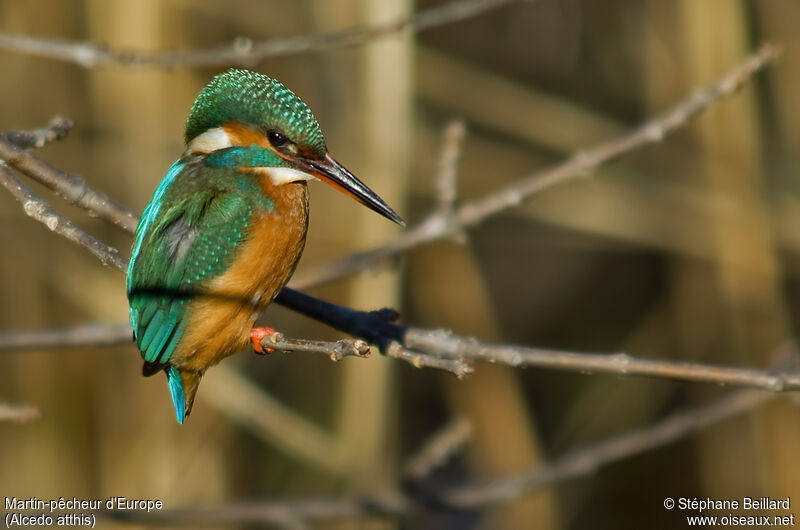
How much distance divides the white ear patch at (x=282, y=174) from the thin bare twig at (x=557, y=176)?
0.26m

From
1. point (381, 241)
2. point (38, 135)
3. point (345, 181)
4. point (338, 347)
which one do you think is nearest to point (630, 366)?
point (338, 347)

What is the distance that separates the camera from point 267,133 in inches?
82.0

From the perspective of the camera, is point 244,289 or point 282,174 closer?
point 244,289

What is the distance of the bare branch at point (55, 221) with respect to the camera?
1.57 meters

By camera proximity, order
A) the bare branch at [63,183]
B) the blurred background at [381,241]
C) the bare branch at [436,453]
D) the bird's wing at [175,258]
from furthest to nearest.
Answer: the blurred background at [381,241] → the bare branch at [436,453] → the bird's wing at [175,258] → the bare branch at [63,183]

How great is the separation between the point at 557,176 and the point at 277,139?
67 centimetres

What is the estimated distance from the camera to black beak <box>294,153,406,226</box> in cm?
202

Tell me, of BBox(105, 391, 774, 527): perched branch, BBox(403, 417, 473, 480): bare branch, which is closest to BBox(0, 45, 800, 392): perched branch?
BBox(403, 417, 473, 480): bare branch

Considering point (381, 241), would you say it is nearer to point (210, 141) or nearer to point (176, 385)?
point (210, 141)

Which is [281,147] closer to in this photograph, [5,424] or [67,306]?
[67,306]

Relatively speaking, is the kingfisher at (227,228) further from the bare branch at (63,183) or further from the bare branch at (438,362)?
the bare branch at (438,362)

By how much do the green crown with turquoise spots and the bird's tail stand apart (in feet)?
1.97

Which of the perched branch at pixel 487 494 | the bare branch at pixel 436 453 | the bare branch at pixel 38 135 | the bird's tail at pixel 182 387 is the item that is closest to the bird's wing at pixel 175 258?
the bird's tail at pixel 182 387

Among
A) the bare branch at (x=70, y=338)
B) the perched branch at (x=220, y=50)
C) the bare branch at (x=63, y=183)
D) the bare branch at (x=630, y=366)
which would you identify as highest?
the perched branch at (x=220, y=50)
